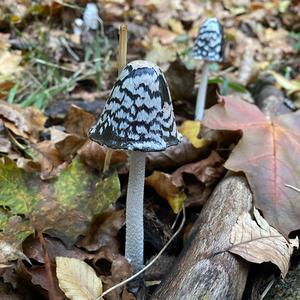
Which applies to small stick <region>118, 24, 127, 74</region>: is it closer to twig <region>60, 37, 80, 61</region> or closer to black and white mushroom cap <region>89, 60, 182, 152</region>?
black and white mushroom cap <region>89, 60, 182, 152</region>

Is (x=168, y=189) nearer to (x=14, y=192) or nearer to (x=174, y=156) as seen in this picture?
(x=174, y=156)

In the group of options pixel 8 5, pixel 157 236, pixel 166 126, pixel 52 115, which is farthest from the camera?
pixel 8 5

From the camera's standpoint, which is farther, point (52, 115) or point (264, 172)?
point (52, 115)

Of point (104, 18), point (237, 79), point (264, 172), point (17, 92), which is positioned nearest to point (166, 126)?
point (264, 172)

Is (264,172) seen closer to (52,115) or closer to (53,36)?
(52,115)

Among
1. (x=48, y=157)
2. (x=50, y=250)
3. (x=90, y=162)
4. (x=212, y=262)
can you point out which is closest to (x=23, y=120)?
(x=48, y=157)

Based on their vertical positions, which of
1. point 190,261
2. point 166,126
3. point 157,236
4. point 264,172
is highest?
point 166,126

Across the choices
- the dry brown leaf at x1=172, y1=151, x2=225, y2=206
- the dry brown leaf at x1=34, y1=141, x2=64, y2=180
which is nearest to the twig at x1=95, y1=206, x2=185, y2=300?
the dry brown leaf at x1=172, y1=151, x2=225, y2=206
